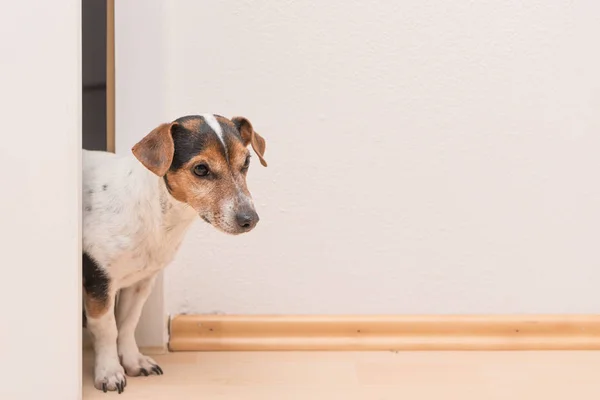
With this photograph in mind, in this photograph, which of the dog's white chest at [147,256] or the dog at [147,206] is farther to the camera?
the dog's white chest at [147,256]

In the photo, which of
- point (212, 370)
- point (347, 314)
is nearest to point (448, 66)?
point (347, 314)

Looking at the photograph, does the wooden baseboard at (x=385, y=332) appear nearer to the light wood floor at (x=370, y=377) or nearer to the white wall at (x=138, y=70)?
the light wood floor at (x=370, y=377)

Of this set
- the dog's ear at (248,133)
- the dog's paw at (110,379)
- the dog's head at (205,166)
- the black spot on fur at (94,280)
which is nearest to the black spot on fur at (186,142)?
the dog's head at (205,166)

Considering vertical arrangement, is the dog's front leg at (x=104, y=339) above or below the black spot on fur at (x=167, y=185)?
below

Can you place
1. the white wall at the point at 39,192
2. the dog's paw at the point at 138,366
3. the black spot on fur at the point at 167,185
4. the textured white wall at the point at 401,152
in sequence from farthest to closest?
1. the textured white wall at the point at 401,152
2. the dog's paw at the point at 138,366
3. the black spot on fur at the point at 167,185
4. the white wall at the point at 39,192

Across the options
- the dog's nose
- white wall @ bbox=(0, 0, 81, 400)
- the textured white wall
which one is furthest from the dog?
the textured white wall

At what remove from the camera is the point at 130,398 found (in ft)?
4.29

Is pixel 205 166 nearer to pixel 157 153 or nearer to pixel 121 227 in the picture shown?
pixel 157 153

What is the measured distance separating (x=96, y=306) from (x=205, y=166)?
0.37m

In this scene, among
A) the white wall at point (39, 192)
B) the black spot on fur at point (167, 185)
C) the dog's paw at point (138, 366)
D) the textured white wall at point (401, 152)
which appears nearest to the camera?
the white wall at point (39, 192)

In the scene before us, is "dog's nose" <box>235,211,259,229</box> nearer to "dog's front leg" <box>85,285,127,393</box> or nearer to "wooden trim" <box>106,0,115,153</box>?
"dog's front leg" <box>85,285,127,393</box>

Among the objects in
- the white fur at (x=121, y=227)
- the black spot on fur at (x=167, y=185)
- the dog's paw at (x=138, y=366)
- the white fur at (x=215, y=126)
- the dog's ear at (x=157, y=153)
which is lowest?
the dog's paw at (x=138, y=366)

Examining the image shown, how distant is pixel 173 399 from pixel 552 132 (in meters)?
1.07

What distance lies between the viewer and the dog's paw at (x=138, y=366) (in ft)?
4.70
